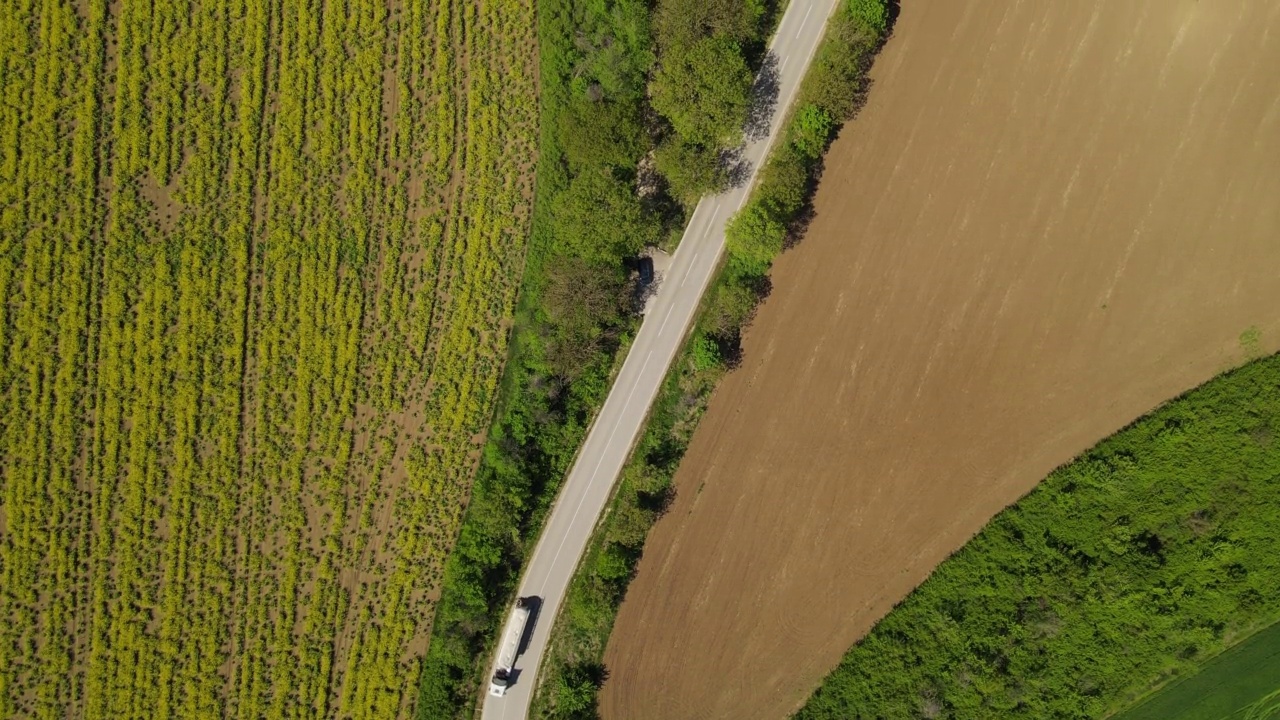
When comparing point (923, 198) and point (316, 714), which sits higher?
point (923, 198)

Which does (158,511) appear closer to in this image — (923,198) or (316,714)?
(316,714)

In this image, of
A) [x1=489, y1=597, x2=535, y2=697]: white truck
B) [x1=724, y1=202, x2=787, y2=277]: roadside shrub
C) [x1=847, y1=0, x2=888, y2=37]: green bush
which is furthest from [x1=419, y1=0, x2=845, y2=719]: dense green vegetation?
[x1=847, y1=0, x2=888, y2=37]: green bush

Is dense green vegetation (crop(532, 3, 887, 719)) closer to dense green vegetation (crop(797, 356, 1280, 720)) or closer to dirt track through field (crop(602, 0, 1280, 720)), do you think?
dirt track through field (crop(602, 0, 1280, 720))

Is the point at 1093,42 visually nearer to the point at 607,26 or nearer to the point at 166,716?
the point at 607,26

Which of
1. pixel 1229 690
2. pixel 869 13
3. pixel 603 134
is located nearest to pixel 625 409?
pixel 603 134

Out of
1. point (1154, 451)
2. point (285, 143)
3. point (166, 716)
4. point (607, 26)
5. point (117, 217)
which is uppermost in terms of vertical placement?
point (607, 26)

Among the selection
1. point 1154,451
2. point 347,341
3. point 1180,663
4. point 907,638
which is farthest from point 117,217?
point 1180,663

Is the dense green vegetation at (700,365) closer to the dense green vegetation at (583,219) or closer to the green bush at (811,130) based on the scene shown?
the green bush at (811,130)

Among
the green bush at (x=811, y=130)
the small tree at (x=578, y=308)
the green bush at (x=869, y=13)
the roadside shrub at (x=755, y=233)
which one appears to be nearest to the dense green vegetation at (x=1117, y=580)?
the roadside shrub at (x=755, y=233)
